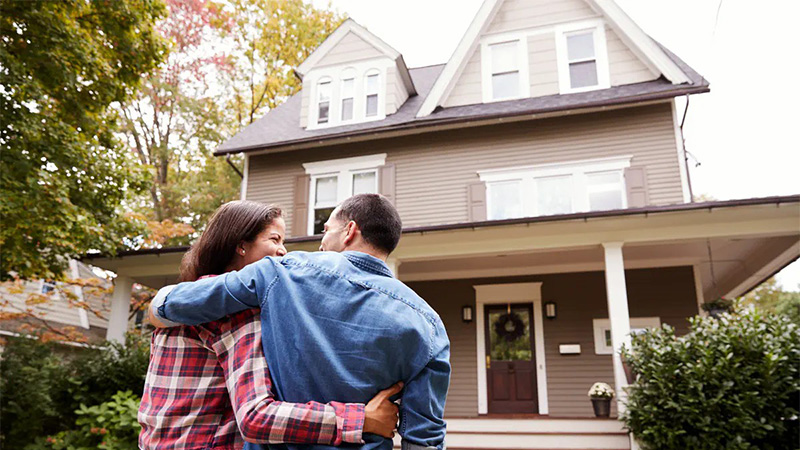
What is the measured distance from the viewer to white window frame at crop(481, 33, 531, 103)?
36.9 ft

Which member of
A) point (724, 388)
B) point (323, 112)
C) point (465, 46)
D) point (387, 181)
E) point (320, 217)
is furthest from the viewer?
point (323, 112)

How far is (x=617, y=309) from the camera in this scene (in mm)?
7500

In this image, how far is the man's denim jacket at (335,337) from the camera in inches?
57.0

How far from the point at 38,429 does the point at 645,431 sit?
8220 millimetres

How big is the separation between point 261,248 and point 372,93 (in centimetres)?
1103

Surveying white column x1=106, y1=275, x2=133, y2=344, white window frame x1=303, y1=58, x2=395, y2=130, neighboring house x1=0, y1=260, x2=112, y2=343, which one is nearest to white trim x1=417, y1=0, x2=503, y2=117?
white window frame x1=303, y1=58, x2=395, y2=130

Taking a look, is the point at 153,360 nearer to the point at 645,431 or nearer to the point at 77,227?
the point at 645,431

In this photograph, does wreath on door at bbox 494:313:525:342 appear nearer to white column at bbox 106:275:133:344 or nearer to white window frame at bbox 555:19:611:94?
white window frame at bbox 555:19:611:94

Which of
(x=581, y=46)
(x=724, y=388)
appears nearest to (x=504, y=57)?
(x=581, y=46)

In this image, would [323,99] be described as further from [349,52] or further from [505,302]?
[505,302]

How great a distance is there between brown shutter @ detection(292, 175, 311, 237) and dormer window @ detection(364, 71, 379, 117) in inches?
80.9

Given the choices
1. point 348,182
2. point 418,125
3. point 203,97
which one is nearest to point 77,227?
point 348,182

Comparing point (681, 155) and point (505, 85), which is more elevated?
point (505, 85)

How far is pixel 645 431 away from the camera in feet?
19.8
